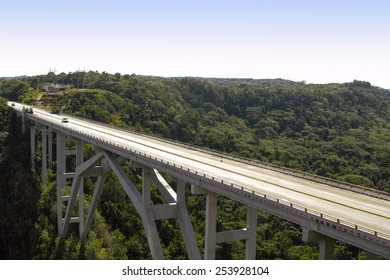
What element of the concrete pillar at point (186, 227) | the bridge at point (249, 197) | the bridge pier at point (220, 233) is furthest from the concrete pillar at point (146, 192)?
the bridge pier at point (220, 233)

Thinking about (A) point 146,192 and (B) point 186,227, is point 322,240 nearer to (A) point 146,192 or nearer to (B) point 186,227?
(B) point 186,227

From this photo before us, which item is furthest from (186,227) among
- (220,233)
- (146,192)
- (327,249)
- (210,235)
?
(327,249)

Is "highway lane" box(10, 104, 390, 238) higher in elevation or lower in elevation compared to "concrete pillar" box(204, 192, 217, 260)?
higher

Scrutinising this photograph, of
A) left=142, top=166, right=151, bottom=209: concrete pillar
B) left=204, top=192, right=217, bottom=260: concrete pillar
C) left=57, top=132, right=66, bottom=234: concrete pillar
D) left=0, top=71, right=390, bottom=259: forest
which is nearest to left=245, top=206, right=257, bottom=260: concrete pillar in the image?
left=204, top=192, right=217, bottom=260: concrete pillar

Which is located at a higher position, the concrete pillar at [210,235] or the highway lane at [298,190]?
the highway lane at [298,190]

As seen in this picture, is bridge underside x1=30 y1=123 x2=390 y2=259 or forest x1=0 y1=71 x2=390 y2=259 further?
forest x1=0 y1=71 x2=390 y2=259

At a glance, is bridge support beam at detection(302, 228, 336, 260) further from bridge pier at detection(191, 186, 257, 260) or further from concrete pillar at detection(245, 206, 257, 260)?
concrete pillar at detection(245, 206, 257, 260)

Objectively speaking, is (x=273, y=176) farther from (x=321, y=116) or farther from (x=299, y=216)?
(x=321, y=116)

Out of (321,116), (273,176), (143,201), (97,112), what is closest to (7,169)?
(97,112)

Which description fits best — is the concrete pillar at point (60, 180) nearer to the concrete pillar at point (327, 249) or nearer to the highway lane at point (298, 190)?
the highway lane at point (298, 190)
